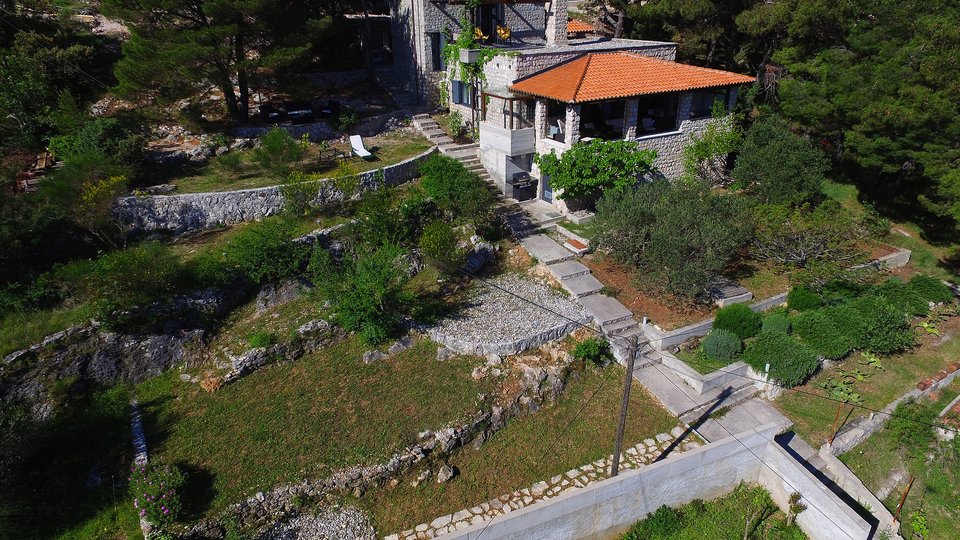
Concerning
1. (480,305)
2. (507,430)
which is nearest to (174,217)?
(480,305)

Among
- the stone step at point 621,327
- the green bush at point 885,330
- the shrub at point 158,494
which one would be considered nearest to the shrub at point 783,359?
the green bush at point 885,330

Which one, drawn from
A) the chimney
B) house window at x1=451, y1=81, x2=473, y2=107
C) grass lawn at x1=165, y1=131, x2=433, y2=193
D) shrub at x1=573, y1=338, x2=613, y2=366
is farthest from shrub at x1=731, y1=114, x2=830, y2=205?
grass lawn at x1=165, y1=131, x2=433, y2=193

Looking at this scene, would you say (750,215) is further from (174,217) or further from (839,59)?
(174,217)

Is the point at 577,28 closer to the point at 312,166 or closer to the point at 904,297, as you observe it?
the point at 312,166

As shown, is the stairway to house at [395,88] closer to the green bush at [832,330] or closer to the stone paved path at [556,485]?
the green bush at [832,330]

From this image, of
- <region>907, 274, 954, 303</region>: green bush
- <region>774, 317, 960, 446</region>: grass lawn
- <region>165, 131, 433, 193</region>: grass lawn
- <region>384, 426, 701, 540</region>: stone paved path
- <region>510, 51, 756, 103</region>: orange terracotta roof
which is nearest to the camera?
<region>384, 426, 701, 540</region>: stone paved path

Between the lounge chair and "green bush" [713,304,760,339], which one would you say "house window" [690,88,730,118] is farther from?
the lounge chair

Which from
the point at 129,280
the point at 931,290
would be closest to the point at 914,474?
the point at 931,290
